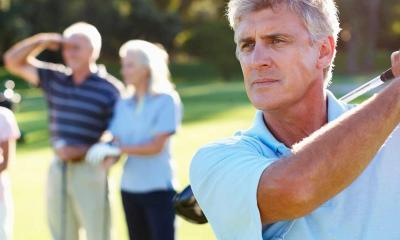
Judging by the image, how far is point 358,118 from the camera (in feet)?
6.07

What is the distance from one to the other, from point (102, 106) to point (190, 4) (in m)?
49.0

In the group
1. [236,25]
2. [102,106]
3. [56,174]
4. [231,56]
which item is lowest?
[231,56]

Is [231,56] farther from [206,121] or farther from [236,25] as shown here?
[236,25]

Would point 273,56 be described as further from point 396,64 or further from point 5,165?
point 5,165

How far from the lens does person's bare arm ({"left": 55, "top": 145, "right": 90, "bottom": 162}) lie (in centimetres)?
651

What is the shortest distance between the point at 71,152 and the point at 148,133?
66 centimetres

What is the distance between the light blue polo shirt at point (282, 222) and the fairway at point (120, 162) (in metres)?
5.04

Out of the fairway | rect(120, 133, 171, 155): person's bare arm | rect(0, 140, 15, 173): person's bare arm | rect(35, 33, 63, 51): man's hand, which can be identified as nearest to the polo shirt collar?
rect(0, 140, 15, 173): person's bare arm

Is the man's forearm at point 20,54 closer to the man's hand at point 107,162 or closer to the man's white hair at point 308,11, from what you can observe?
the man's hand at point 107,162

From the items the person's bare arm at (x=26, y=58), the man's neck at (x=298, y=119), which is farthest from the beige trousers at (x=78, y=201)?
the man's neck at (x=298, y=119)

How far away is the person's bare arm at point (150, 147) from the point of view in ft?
20.3

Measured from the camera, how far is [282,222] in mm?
2088

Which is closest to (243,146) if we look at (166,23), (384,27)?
(166,23)

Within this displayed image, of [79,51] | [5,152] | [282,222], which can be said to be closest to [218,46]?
[79,51]
